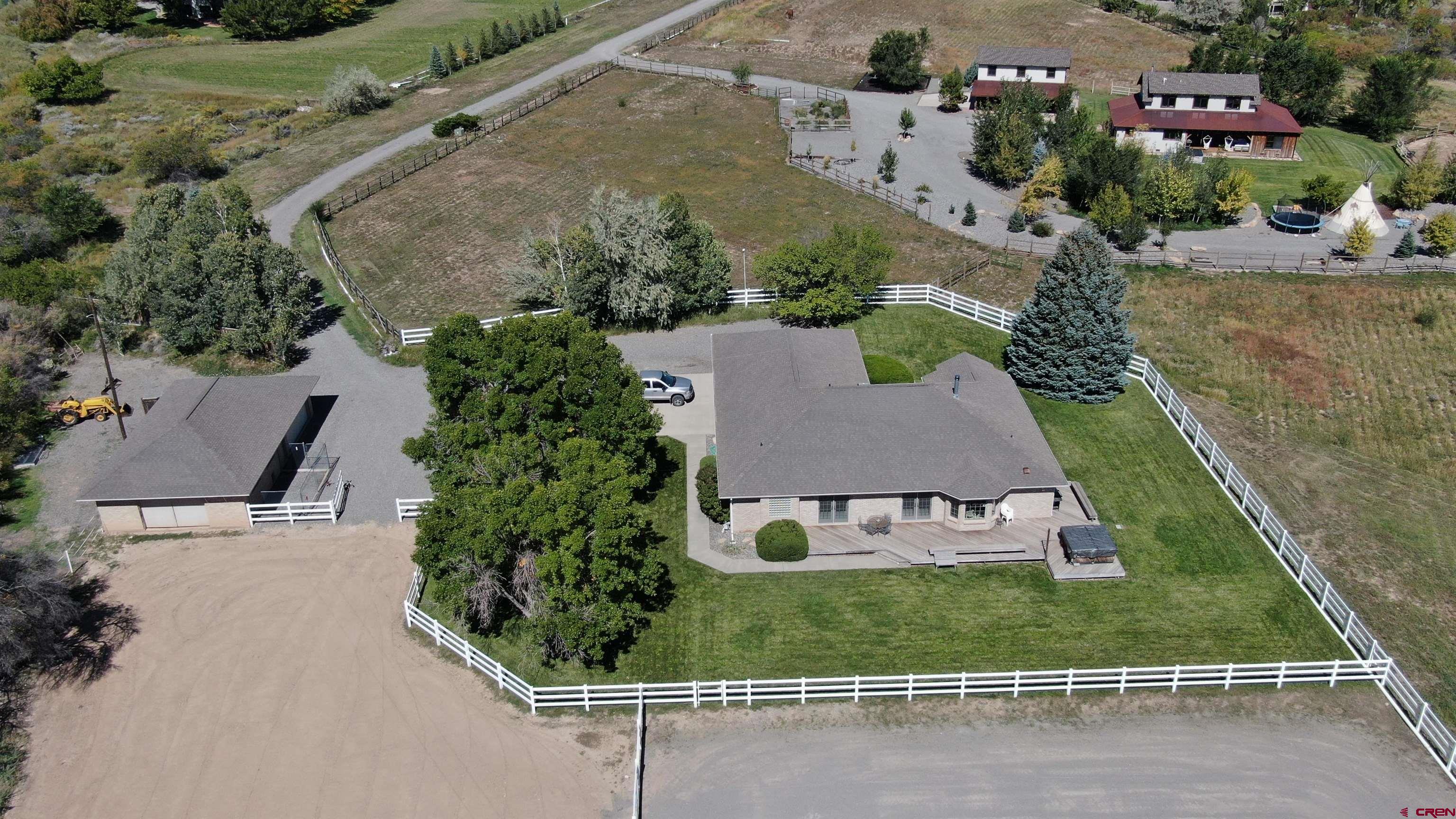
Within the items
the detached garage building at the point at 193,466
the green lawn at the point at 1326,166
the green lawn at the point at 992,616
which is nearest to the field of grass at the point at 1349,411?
the green lawn at the point at 992,616

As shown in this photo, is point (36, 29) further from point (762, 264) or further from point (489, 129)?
point (762, 264)

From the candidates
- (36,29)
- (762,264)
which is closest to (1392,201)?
(762,264)

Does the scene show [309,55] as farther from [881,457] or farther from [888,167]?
[881,457]

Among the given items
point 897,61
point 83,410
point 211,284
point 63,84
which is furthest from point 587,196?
point 63,84

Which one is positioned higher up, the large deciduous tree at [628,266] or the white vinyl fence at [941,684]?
the large deciduous tree at [628,266]

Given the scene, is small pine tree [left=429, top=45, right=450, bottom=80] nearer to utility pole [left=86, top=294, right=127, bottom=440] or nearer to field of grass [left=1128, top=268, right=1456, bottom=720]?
utility pole [left=86, top=294, right=127, bottom=440]

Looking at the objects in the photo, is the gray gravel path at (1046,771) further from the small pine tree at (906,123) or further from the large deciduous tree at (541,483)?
the small pine tree at (906,123)
